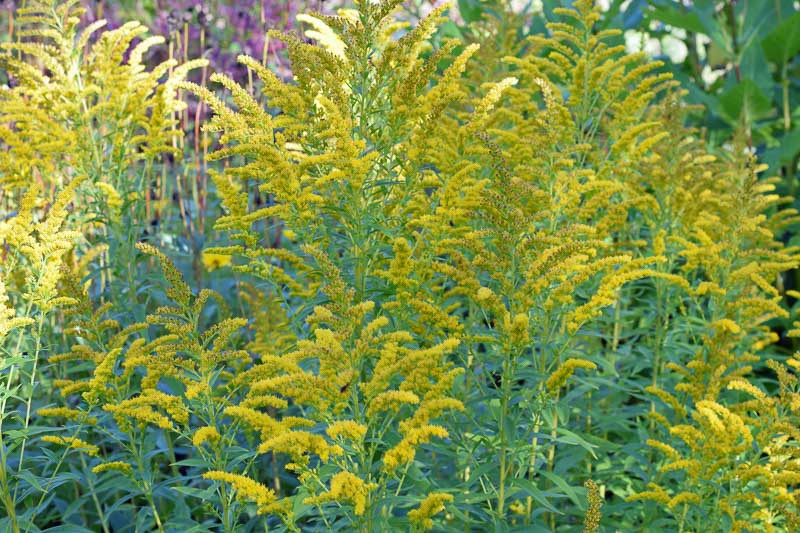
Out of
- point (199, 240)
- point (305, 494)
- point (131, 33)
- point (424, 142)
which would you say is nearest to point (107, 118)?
point (131, 33)

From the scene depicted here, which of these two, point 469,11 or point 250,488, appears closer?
point 250,488

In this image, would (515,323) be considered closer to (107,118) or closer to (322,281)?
(322,281)

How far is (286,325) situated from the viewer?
11.7ft

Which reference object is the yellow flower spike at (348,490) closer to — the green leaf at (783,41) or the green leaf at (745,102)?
the green leaf at (745,102)

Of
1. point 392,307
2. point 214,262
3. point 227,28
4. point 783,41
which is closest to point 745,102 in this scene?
point 783,41

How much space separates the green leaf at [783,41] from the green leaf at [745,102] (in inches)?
27.2

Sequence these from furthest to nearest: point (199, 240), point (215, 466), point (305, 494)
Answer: point (199, 240)
point (215, 466)
point (305, 494)

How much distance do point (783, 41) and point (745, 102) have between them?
88 centimetres

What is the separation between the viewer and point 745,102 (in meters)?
6.23

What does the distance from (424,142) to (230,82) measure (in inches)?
28.7

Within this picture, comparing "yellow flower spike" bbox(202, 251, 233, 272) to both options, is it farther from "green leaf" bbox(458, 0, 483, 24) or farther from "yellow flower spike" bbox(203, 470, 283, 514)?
"yellow flower spike" bbox(203, 470, 283, 514)

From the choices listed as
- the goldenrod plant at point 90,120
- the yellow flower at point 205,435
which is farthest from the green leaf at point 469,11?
the yellow flower at point 205,435

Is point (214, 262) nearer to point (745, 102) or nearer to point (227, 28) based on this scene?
point (227, 28)

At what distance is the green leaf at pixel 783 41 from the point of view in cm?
656
